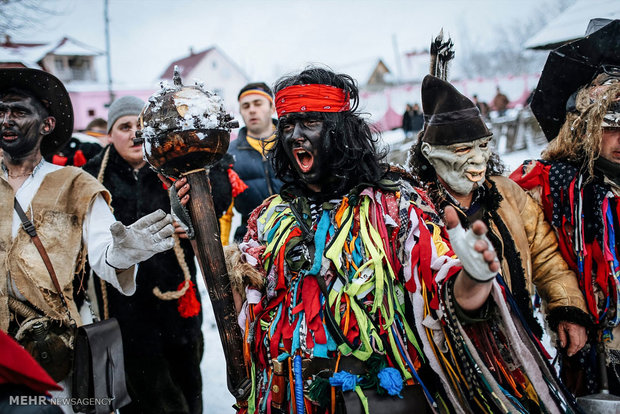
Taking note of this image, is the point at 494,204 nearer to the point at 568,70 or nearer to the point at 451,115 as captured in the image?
the point at 451,115

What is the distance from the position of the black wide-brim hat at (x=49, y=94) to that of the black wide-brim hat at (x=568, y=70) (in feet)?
8.82

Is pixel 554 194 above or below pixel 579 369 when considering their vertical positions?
above

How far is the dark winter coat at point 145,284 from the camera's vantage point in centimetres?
342

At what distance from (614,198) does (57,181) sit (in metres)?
2.90

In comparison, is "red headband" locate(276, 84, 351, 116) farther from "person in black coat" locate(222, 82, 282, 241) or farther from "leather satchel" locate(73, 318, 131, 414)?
"person in black coat" locate(222, 82, 282, 241)

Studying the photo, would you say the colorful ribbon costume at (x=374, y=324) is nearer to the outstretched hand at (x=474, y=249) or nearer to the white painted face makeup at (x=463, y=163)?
the outstretched hand at (x=474, y=249)

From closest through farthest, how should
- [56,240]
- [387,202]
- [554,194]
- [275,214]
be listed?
[387,202]
[275,214]
[56,240]
[554,194]

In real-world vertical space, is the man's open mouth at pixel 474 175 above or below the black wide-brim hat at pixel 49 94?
below

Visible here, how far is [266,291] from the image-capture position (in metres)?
2.13

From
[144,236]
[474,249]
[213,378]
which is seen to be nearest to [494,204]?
[474,249]

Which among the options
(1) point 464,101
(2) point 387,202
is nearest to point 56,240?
(2) point 387,202

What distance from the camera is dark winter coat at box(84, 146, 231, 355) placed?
3.42m

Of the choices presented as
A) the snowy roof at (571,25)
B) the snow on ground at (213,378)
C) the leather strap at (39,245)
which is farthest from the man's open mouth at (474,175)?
the snowy roof at (571,25)

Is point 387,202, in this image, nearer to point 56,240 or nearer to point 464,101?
point 464,101
